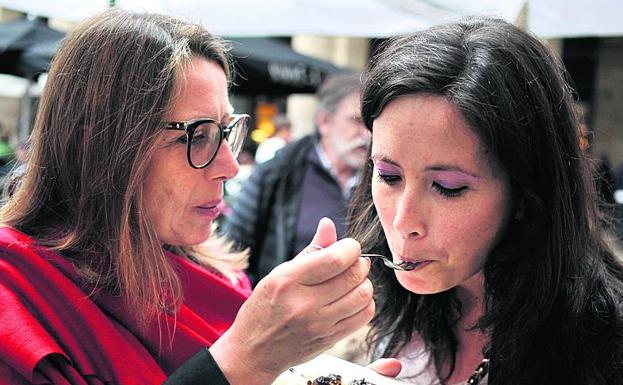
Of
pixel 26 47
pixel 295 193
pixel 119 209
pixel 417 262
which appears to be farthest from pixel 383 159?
→ pixel 26 47

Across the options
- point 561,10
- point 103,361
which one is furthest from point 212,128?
point 561,10

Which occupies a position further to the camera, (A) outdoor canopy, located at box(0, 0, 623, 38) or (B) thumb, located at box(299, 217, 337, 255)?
(A) outdoor canopy, located at box(0, 0, 623, 38)

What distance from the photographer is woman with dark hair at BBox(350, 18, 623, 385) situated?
67.2 inches

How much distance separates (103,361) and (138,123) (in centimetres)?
60

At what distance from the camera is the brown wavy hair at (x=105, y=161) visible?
6.41 ft

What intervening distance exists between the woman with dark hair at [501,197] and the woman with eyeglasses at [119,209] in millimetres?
513

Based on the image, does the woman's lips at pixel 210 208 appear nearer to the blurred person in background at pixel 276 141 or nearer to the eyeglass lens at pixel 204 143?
the eyeglass lens at pixel 204 143

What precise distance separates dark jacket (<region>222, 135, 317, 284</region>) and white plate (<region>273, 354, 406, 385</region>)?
94.0 inches

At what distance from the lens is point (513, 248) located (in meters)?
1.80

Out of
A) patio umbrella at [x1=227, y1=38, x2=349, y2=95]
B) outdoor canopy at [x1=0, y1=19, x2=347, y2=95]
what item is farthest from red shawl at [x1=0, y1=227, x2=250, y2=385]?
patio umbrella at [x1=227, y1=38, x2=349, y2=95]

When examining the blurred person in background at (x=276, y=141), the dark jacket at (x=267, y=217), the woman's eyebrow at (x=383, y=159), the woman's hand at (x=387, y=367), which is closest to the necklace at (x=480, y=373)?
the woman's hand at (x=387, y=367)

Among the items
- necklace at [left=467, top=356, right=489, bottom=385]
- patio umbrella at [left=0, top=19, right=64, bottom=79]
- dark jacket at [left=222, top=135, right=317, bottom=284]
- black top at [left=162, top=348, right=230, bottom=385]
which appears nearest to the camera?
black top at [left=162, top=348, right=230, bottom=385]

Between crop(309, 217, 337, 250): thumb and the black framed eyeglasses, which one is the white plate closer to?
crop(309, 217, 337, 250): thumb

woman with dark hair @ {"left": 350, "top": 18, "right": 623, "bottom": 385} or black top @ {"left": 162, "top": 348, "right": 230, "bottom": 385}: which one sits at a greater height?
woman with dark hair @ {"left": 350, "top": 18, "right": 623, "bottom": 385}
